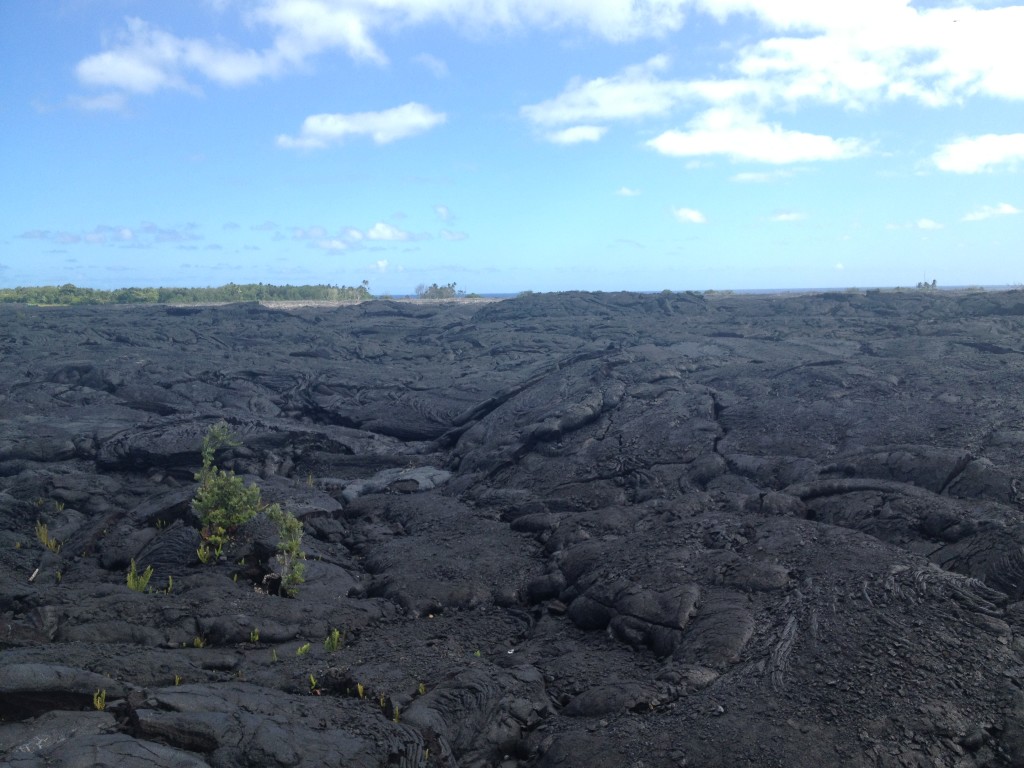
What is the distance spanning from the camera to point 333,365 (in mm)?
32219

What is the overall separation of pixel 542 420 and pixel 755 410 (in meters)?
5.27

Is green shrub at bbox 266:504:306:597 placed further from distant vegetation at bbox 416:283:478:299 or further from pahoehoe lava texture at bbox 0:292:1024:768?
distant vegetation at bbox 416:283:478:299

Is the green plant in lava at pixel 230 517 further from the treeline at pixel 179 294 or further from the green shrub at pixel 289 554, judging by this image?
the treeline at pixel 179 294

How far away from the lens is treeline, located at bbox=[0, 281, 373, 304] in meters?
58.1

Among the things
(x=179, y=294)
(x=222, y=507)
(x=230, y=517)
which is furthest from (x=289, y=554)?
(x=179, y=294)

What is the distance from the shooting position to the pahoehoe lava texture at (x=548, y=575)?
21.9ft

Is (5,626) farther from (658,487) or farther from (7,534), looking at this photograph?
(658,487)

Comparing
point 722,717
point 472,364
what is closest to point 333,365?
point 472,364

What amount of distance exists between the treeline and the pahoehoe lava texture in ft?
117

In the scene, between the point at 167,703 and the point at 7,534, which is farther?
the point at 7,534

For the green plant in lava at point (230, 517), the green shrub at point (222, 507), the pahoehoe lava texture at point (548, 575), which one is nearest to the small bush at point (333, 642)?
the pahoehoe lava texture at point (548, 575)

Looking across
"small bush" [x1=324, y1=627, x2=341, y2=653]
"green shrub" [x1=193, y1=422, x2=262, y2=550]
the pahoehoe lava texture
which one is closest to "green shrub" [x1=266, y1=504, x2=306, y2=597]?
the pahoehoe lava texture

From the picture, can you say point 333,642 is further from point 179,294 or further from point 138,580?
point 179,294

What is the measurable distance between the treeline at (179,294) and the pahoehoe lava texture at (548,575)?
3578 cm
